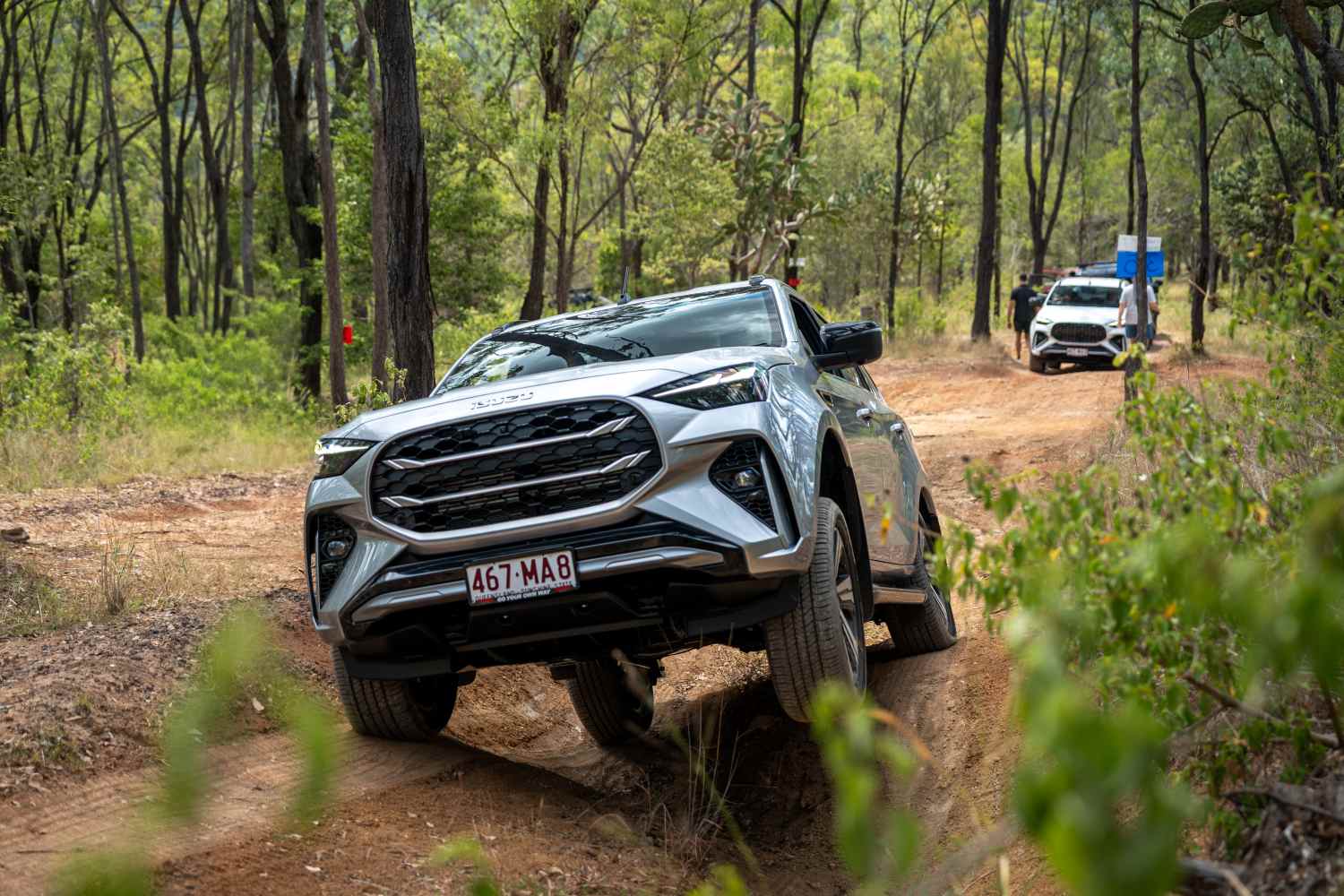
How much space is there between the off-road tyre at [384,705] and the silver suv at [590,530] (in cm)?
1

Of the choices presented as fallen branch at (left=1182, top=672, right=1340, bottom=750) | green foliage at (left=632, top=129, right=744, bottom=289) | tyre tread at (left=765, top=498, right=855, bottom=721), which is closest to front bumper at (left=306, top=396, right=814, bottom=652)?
tyre tread at (left=765, top=498, right=855, bottom=721)

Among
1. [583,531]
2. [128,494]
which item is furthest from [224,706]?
[128,494]

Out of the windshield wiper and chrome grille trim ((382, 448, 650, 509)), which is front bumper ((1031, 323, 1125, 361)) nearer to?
the windshield wiper

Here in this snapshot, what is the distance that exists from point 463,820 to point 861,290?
50970 mm

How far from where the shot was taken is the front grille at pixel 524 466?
456cm

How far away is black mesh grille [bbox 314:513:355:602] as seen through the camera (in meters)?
4.91

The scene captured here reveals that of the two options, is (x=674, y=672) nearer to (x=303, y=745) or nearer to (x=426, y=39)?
(x=303, y=745)

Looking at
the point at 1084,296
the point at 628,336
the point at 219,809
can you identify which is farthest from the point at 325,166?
→ the point at 1084,296

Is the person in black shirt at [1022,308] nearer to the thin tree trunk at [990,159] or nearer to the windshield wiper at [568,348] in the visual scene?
the thin tree trunk at [990,159]

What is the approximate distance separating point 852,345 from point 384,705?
245 centimetres

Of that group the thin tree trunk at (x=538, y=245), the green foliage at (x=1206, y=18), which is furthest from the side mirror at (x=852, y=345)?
the thin tree trunk at (x=538, y=245)

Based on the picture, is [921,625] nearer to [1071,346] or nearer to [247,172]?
[1071,346]

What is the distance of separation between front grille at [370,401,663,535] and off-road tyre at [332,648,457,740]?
895mm

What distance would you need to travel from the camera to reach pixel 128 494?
12922 millimetres
